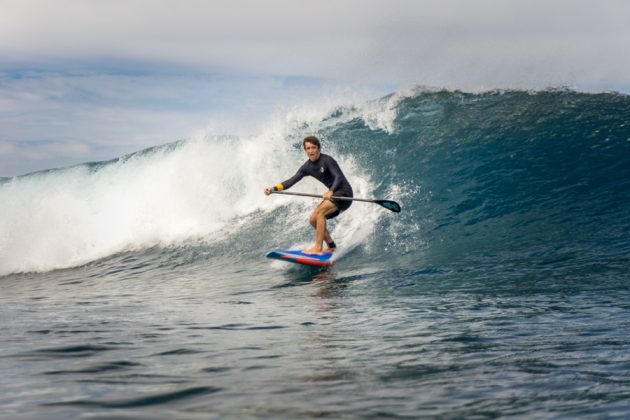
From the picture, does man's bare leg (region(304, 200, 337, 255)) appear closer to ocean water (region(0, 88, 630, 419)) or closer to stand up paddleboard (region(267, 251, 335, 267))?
stand up paddleboard (region(267, 251, 335, 267))

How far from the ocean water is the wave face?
0.17ft

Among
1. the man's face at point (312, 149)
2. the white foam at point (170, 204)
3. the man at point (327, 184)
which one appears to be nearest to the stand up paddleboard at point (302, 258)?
the man at point (327, 184)

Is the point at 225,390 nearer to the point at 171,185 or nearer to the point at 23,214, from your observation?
the point at 171,185

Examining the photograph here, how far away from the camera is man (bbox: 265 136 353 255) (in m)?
9.45

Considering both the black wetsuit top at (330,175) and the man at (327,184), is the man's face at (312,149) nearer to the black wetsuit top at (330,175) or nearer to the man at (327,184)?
the man at (327,184)

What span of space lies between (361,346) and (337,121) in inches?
490

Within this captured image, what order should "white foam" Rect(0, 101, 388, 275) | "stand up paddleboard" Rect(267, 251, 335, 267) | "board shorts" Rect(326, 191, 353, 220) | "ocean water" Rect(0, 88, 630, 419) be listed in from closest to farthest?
"ocean water" Rect(0, 88, 630, 419) < "stand up paddleboard" Rect(267, 251, 335, 267) < "board shorts" Rect(326, 191, 353, 220) < "white foam" Rect(0, 101, 388, 275)

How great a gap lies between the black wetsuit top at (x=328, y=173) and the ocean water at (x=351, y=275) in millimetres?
1105

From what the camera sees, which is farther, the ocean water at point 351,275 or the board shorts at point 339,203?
the board shorts at point 339,203

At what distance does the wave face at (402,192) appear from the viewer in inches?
379

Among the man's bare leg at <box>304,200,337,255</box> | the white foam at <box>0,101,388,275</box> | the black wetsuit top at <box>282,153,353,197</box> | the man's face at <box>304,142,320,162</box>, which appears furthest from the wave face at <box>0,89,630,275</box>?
the man's face at <box>304,142,320,162</box>

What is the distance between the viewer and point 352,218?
11586 mm

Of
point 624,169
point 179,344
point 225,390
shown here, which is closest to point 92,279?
point 179,344

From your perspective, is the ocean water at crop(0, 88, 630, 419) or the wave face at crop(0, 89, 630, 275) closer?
the ocean water at crop(0, 88, 630, 419)
